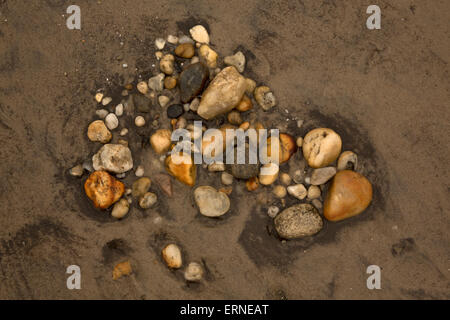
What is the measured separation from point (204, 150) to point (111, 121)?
850mm

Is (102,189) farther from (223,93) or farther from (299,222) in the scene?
(299,222)

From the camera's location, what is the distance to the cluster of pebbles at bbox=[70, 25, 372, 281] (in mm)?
3215

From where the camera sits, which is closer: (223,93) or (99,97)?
(223,93)

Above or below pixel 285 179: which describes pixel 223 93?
above

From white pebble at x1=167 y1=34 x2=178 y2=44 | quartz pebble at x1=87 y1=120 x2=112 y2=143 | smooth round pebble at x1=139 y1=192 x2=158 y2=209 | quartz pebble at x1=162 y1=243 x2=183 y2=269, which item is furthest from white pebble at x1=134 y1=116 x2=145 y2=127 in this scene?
quartz pebble at x1=162 y1=243 x2=183 y2=269

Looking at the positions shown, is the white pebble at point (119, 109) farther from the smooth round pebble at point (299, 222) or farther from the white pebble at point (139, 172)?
the smooth round pebble at point (299, 222)

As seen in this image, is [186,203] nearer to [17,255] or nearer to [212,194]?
[212,194]

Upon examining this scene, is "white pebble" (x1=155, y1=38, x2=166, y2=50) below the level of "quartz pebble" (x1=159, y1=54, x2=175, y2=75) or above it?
above

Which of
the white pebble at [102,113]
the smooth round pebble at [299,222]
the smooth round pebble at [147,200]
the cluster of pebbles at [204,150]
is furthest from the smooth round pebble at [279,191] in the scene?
the white pebble at [102,113]

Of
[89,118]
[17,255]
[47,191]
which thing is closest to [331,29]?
[89,118]

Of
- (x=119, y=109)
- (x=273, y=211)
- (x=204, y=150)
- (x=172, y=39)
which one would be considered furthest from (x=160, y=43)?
(x=273, y=211)

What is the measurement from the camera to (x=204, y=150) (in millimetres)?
3279

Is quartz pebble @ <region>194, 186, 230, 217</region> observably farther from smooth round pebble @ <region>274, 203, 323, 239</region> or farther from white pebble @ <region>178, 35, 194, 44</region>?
white pebble @ <region>178, 35, 194, 44</region>

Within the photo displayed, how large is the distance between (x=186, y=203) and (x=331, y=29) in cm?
200
